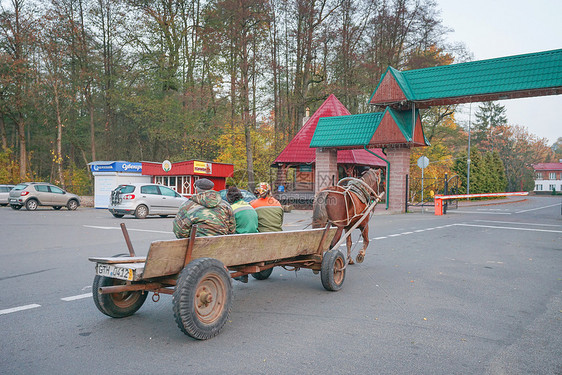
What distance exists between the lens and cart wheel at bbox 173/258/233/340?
13.8 ft

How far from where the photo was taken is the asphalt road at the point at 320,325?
3965 millimetres

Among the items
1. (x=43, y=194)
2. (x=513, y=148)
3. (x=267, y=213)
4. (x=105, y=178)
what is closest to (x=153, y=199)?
(x=43, y=194)

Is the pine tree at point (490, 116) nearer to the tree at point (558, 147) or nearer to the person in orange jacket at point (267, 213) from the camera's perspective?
the tree at point (558, 147)

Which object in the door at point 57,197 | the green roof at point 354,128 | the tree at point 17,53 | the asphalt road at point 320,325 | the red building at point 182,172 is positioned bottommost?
the asphalt road at point 320,325

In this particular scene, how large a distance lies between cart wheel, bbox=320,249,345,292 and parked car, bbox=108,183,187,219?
54.3 feet

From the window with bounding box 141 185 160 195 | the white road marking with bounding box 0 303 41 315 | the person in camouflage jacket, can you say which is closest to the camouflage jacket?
the person in camouflage jacket

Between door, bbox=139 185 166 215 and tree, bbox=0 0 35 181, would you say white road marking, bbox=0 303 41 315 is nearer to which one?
door, bbox=139 185 166 215

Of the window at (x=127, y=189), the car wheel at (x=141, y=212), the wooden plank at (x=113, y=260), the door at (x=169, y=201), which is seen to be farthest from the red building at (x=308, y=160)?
the wooden plank at (x=113, y=260)

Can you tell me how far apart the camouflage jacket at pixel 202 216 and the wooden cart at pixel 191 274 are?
0.54m

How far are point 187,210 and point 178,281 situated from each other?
128cm

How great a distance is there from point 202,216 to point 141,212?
17.4 m

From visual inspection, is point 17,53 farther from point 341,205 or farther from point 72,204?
point 341,205

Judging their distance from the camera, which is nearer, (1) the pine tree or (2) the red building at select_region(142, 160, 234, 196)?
(2) the red building at select_region(142, 160, 234, 196)

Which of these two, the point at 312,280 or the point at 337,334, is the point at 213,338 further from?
the point at 312,280
